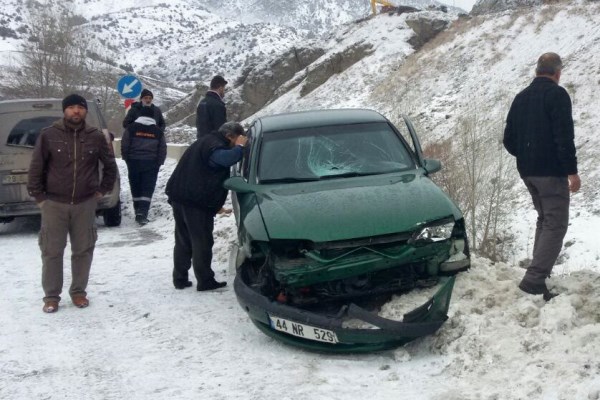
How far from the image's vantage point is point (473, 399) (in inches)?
153

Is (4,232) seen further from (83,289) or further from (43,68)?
(43,68)

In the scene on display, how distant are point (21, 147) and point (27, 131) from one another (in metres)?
0.32

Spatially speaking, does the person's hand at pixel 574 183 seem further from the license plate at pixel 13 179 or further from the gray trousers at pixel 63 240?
the license plate at pixel 13 179

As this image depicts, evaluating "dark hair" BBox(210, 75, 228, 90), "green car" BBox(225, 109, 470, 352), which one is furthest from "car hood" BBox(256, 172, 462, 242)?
"dark hair" BBox(210, 75, 228, 90)

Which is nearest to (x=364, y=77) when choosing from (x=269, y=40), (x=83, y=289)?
(x=83, y=289)

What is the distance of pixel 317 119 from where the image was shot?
6.93 meters

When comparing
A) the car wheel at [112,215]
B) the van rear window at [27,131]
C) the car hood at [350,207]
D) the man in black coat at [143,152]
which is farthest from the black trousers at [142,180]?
the car hood at [350,207]

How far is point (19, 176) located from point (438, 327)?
781 cm

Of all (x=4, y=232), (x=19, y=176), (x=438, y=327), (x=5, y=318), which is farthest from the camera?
(x=4, y=232)

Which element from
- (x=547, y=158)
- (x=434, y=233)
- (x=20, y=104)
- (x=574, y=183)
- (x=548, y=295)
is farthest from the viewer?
(x=20, y=104)

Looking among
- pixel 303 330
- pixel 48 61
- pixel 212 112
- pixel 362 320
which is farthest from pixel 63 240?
pixel 48 61

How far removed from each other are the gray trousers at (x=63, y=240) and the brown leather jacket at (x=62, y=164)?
95 mm

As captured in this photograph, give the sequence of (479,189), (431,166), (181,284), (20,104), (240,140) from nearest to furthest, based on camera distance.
→ (431,166)
(240,140)
(181,284)
(479,189)
(20,104)

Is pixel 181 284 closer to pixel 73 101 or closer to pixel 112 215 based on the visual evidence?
pixel 73 101
